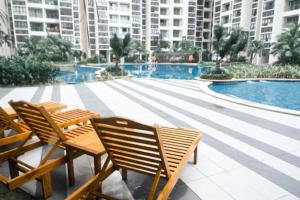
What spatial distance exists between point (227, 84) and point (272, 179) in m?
12.7

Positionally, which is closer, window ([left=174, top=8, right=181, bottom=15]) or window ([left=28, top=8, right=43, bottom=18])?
window ([left=28, top=8, right=43, bottom=18])

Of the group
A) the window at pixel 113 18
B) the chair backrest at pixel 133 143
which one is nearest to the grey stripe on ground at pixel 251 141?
the chair backrest at pixel 133 143

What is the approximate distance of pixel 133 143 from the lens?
1971 millimetres

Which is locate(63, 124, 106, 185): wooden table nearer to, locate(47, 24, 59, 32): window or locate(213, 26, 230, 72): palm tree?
locate(213, 26, 230, 72): palm tree

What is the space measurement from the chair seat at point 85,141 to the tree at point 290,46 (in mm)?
26822

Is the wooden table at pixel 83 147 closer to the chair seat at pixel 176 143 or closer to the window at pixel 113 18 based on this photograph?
the chair seat at pixel 176 143

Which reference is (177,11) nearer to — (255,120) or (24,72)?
(24,72)

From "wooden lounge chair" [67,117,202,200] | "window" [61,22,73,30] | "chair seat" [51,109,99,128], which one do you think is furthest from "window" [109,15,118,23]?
"wooden lounge chair" [67,117,202,200]

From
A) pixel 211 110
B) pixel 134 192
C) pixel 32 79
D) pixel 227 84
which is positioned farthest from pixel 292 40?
pixel 134 192

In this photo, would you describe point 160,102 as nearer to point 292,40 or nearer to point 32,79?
point 32,79

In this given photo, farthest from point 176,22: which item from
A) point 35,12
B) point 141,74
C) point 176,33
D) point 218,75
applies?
point 218,75

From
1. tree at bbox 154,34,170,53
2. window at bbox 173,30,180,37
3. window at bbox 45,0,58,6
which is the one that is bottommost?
tree at bbox 154,34,170,53

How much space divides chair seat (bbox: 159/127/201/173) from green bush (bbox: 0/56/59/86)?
9711 millimetres

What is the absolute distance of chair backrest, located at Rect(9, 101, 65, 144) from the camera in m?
2.44
